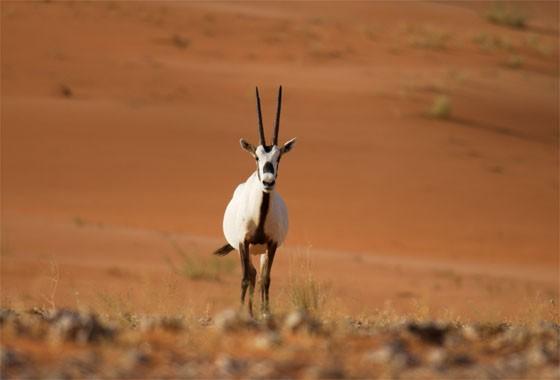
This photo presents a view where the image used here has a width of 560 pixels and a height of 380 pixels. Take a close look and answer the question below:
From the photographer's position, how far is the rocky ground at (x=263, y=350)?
17.2 ft

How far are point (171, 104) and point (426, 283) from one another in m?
14.8

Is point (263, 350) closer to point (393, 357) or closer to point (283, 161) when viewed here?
point (393, 357)

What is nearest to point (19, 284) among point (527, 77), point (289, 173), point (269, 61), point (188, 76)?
point (289, 173)

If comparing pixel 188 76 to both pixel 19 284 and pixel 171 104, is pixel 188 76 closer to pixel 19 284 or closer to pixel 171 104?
pixel 171 104

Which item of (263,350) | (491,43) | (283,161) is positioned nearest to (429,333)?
(263,350)

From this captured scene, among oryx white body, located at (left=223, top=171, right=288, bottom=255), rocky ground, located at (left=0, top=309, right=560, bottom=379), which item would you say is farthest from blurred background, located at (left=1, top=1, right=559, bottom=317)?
rocky ground, located at (left=0, top=309, right=560, bottom=379)

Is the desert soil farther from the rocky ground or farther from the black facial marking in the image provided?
the rocky ground

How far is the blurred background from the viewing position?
17.3 metres

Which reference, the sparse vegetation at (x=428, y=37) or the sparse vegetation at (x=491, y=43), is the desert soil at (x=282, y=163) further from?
the sparse vegetation at (x=491, y=43)

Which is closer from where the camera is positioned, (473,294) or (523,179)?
(473,294)

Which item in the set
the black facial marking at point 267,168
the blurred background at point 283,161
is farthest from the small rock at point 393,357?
the black facial marking at point 267,168

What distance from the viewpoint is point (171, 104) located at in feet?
102

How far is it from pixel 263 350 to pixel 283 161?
21.5 m

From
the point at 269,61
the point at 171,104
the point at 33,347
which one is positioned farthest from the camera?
the point at 269,61
